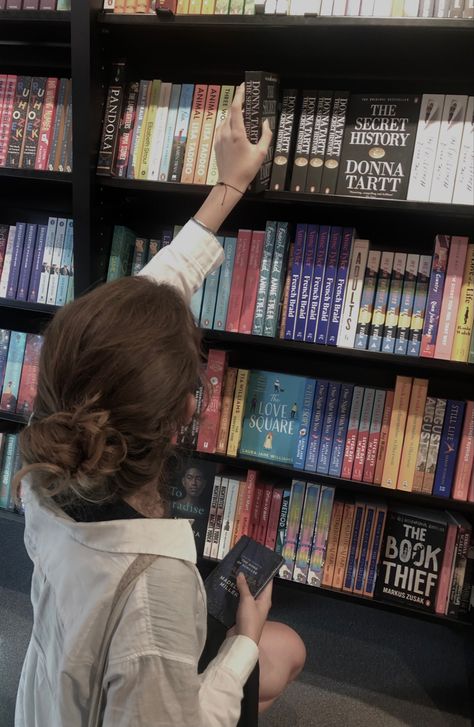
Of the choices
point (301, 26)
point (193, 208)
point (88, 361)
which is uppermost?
point (301, 26)

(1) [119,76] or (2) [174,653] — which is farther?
(1) [119,76]

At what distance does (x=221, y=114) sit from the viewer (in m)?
1.27

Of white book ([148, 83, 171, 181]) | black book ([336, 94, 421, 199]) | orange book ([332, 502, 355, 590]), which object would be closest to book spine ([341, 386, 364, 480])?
orange book ([332, 502, 355, 590])

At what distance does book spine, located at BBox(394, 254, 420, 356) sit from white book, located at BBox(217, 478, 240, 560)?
0.57m

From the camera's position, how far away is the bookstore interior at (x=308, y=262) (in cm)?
118

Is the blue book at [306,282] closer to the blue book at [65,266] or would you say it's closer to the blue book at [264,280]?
the blue book at [264,280]

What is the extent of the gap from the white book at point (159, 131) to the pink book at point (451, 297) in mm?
747

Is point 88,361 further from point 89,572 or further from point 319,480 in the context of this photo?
point 319,480

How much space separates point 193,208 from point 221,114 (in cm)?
34

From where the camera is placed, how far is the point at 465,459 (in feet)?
4.10

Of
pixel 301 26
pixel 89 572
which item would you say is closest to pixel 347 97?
pixel 301 26

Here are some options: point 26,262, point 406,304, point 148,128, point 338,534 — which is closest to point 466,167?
point 406,304

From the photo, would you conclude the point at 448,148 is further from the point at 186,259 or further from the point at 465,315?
the point at 186,259

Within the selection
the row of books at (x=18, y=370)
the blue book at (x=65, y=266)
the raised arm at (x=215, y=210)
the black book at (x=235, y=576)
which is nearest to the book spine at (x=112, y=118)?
the blue book at (x=65, y=266)
